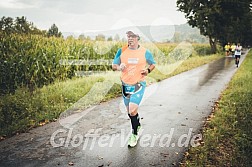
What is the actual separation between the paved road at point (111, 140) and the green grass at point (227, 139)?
0.90ft

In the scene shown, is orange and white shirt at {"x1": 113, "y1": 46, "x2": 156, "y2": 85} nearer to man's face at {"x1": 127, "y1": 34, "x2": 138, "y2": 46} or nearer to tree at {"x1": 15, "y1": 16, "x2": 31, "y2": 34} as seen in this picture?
man's face at {"x1": 127, "y1": 34, "x2": 138, "y2": 46}

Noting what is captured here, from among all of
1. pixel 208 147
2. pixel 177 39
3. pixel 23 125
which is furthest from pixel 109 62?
pixel 177 39

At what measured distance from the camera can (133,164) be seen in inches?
168

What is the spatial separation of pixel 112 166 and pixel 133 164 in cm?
35

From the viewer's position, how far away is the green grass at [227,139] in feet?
14.5

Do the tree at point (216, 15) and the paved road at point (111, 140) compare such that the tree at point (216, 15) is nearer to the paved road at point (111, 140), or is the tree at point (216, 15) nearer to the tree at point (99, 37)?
the tree at point (99, 37)

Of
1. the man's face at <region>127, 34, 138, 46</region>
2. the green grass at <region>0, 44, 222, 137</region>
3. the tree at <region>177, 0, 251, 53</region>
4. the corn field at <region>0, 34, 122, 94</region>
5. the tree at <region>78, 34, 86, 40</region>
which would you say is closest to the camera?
the man's face at <region>127, 34, 138, 46</region>

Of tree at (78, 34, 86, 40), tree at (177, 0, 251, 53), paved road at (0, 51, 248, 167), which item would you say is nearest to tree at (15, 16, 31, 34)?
tree at (78, 34, 86, 40)

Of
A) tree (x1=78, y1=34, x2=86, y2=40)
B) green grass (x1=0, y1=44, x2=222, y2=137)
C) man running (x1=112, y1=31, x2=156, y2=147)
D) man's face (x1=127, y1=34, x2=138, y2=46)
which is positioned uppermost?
tree (x1=78, y1=34, x2=86, y2=40)

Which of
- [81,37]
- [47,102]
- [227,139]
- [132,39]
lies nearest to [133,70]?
[132,39]

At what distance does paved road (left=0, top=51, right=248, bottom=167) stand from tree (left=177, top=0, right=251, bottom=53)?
31.9 metres

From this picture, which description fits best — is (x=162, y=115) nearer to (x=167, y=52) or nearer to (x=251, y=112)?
(x=251, y=112)

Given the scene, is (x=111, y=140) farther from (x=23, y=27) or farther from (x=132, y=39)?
(x=23, y=27)

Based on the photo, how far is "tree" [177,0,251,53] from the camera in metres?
37.3
